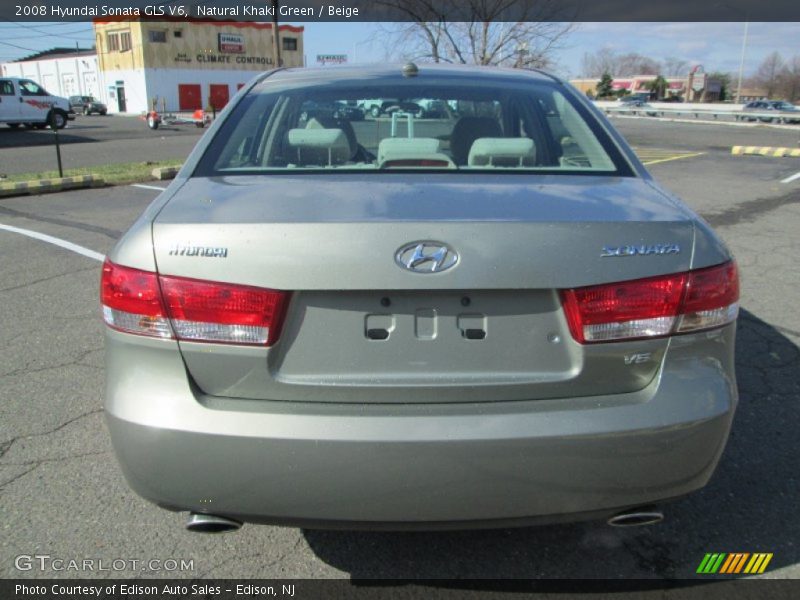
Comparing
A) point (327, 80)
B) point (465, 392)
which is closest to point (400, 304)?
point (465, 392)

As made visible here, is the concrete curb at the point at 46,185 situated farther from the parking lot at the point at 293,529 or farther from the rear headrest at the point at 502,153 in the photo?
the rear headrest at the point at 502,153

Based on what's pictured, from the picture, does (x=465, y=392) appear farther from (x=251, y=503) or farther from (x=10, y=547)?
(x=10, y=547)

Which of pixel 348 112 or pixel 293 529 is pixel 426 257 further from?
pixel 348 112

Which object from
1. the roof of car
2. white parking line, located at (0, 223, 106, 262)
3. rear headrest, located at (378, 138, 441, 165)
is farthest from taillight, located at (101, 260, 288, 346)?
white parking line, located at (0, 223, 106, 262)

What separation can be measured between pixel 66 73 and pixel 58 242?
251 ft

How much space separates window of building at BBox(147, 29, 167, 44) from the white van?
32594mm

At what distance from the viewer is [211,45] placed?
6506 cm

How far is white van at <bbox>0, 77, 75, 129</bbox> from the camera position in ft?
97.0

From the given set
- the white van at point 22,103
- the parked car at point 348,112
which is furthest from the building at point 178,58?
the parked car at point 348,112

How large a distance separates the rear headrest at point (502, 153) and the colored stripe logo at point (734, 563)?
157 cm

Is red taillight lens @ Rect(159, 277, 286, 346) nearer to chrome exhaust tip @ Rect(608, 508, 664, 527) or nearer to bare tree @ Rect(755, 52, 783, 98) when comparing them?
chrome exhaust tip @ Rect(608, 508, 664, 527)

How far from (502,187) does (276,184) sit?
722 mm

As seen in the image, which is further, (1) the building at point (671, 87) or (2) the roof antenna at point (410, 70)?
(1) the building at point (671, 87)

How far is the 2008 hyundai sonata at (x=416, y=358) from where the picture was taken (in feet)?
6.05
